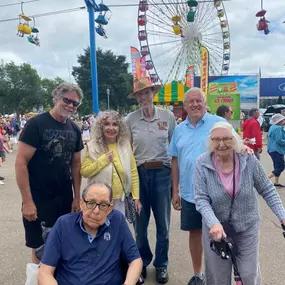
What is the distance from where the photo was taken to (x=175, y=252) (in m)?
3.75

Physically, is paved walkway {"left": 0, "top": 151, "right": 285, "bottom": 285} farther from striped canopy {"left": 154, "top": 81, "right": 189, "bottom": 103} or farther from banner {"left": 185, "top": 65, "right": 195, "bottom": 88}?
banner {"left": 185, "top": 65, "right": 195, "bottom": 88}

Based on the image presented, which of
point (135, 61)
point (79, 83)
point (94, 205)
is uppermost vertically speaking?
point (79, 83)

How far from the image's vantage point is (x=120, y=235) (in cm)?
214

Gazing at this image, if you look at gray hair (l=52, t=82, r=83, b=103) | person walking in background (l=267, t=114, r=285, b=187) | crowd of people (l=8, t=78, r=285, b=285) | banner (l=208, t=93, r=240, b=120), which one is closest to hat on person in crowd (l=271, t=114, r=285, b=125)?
person walking in background (l=267, t=114, r=285, b=187)

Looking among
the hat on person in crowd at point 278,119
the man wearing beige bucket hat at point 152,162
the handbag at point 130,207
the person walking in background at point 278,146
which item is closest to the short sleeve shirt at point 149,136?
the man wearing beige bucket hat at point 152,162

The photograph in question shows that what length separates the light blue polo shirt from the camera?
8.93ft

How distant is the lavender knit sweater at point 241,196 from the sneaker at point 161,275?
46.2 inches

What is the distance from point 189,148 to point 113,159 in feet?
2.11

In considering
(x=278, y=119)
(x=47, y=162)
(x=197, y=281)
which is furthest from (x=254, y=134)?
(x=47, y=162)

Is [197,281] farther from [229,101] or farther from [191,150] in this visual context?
[229,101]

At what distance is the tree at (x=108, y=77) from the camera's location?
1895 inches

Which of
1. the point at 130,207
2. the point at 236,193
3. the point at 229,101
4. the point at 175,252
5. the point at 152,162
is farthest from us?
the point at 229,101

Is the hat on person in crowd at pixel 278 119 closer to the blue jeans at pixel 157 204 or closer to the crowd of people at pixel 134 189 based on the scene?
the crowd of people at pixel 134 189

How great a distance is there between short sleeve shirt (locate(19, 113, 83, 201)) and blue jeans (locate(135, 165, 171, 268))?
757 mm
